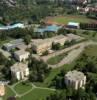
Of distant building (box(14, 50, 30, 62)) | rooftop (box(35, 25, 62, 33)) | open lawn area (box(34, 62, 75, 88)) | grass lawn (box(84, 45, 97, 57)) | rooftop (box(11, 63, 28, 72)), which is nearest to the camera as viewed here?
open lawn area (box(34, 62, 75, 88))

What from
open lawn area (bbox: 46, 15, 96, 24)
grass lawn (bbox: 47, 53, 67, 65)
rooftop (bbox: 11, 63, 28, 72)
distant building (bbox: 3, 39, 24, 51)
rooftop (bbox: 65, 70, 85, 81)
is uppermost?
open lawn area (bbox: 46, 15, 96, 24)

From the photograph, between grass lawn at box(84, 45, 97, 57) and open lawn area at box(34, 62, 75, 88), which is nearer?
open lawn area at box(34, 62, 75, 88)

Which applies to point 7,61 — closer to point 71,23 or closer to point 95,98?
point 95,98

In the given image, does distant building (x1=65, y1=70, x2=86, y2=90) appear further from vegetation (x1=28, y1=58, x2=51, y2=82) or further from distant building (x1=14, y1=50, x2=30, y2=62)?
distant building (x1=14, y1=50, x2=30, y2=62)

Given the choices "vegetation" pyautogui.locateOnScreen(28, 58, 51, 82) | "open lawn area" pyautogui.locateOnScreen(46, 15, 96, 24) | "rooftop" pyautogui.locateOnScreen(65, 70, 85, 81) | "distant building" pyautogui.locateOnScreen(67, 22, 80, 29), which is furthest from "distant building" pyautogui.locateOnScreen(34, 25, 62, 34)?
"rooftop" pyautogui.locateOnScreen(65, 70, 85, 81)

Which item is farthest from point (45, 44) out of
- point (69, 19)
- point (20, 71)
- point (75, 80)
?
point (69, 19)

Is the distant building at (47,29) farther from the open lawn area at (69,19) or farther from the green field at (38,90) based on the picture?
the green field at (38,90)

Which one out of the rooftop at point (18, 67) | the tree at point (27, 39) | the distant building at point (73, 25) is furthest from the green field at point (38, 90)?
the distant building at point (73, 25)
